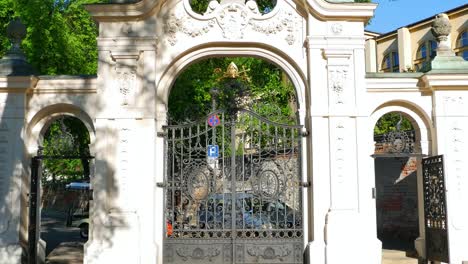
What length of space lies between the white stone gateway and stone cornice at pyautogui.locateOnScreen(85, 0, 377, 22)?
0.06 ft

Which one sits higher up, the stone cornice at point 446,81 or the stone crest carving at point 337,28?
the stone crest carving at point 337,28

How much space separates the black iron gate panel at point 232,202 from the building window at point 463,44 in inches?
1081

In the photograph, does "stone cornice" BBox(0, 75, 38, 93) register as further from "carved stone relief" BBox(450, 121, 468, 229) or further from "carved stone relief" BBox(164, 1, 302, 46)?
"carved stone relief" BBox(450, 121, 468, 229)

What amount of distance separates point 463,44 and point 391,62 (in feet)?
21.3

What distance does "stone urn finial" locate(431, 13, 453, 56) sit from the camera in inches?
396

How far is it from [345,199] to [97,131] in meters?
4.56

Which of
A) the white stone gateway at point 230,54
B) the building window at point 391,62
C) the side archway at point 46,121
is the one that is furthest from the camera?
the building window at point 391,62

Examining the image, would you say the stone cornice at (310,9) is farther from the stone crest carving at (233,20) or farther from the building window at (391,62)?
the building window at (391,62)

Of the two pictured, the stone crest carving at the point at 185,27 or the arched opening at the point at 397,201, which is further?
the arched opening at the point at 397,201

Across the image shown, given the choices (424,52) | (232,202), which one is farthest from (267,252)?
(424,52)

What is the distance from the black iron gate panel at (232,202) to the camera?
9438 millimetres

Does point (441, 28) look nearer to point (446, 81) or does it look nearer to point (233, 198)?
point (446, 81)

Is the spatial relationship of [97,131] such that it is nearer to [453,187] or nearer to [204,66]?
[453,187]

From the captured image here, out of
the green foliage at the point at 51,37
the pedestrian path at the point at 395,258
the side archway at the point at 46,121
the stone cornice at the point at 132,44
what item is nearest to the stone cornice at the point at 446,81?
the pedestrian path at the point at 395,258
